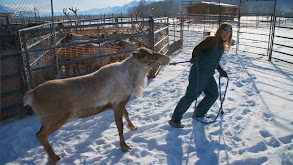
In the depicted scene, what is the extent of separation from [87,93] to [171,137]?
1.66m

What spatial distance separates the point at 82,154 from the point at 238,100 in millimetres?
3805

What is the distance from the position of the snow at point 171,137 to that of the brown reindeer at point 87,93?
0.37 meters

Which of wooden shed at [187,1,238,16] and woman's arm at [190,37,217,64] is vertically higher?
wooden shed at [187,1,238,16]

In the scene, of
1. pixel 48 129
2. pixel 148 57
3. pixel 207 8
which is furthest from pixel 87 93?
pixel 207 8

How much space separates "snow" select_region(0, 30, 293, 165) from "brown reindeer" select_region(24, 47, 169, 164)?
370 millimetres

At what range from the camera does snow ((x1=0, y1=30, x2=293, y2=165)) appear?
302cm

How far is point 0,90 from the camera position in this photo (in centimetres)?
417

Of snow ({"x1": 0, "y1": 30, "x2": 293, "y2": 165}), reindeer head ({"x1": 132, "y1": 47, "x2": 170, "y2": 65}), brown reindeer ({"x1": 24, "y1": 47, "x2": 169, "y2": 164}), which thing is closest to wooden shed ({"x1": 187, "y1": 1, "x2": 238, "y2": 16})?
snow ({"x1": 0, "y1": 30, "x2": 293, "y2": 165})

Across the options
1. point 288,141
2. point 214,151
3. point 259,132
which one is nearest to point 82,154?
point 214,151

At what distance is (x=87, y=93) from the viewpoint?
2945mm

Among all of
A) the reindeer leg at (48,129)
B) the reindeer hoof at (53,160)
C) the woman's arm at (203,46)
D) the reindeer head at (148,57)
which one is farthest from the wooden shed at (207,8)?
the reindeer hoof at (53,160)

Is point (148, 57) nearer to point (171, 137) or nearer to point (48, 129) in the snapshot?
point (171, 137)

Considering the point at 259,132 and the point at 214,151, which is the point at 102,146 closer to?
the point at 214,151

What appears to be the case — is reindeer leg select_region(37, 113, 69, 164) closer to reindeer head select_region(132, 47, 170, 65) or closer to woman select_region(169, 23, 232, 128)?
reindeer head select_region(132, 47, 170, 65)
